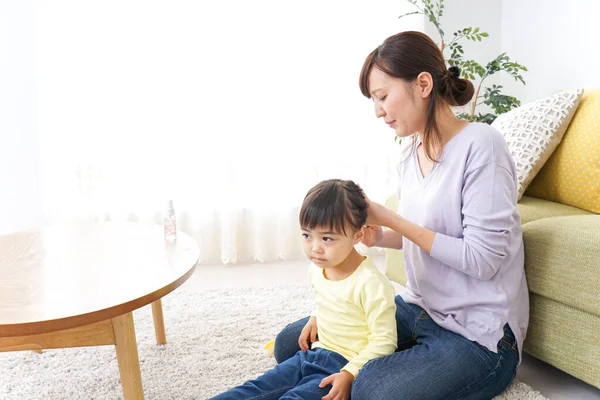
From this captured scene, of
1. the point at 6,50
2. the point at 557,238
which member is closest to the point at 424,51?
the point at 557,238

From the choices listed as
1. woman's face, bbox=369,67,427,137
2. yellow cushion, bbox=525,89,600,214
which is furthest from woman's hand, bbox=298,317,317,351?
yellow cushion, bbox=525,89,600,214

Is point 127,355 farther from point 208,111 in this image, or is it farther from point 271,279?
point 208,111

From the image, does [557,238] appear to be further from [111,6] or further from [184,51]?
[111,6]

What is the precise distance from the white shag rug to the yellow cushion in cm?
72

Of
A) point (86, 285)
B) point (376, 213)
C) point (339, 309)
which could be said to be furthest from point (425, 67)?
point (86, 285)

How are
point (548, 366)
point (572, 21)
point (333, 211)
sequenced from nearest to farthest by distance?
point (333, 211), point (548, 366), point (572, 21)

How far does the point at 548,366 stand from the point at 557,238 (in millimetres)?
471

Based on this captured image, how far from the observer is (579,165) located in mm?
2188

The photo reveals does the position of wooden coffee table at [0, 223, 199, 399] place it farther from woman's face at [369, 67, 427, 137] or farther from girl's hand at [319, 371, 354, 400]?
woman's face at [369, 67, 427, 137]

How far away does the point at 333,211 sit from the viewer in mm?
1547

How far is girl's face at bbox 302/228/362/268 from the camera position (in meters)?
1.56

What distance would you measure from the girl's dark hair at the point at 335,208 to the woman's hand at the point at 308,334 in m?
0.34

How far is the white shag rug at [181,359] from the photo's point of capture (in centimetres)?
187

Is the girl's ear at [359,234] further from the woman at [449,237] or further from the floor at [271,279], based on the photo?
the floor at [271,279]
